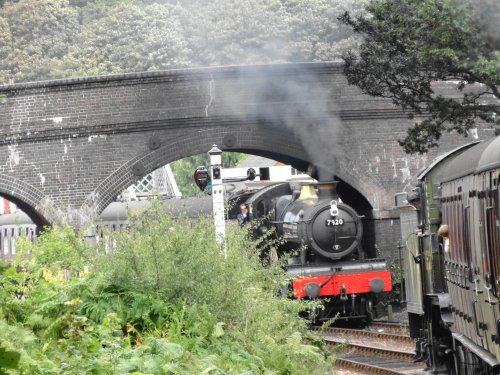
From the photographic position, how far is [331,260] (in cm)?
2323

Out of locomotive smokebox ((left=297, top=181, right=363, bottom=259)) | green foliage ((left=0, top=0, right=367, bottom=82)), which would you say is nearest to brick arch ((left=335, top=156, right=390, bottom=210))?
locomotive smokebox ((left=297, top=181, right=363, bottom=259))

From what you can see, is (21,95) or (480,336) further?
(21,95)

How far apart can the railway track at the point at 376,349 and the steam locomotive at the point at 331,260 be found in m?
0.47

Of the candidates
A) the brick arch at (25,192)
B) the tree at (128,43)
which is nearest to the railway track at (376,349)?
the brick arch at (25,192)

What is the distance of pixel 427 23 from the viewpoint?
19359 millimetres

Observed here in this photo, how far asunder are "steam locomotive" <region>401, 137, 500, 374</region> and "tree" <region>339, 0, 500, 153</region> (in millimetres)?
3240

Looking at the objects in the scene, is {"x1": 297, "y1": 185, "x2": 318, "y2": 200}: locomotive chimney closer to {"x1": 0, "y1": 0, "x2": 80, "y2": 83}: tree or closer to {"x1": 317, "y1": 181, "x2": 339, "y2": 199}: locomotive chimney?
{"x1": 317, "y1": 181, "x2": 339, "y2": 199}: locomotive chimney

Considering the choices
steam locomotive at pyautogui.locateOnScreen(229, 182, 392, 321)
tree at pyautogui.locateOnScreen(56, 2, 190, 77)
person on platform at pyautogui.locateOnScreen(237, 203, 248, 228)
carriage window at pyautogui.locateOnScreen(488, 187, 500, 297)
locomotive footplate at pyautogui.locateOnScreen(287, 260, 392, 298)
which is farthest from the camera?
tree at pyautogui.locateOnScreen(56, 2, 190, 77)

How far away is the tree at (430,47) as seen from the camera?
17906mm

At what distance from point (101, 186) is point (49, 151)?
5.02ft

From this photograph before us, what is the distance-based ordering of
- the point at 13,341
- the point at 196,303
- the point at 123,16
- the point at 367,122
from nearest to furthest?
the point at 13,341 < the point at 196,303 < the point at 367,122 < the point at 123,16

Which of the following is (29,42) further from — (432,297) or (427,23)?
(432,297)

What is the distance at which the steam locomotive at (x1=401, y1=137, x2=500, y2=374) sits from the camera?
30.6 ft

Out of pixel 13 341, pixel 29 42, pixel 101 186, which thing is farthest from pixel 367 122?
pixel 29 42
